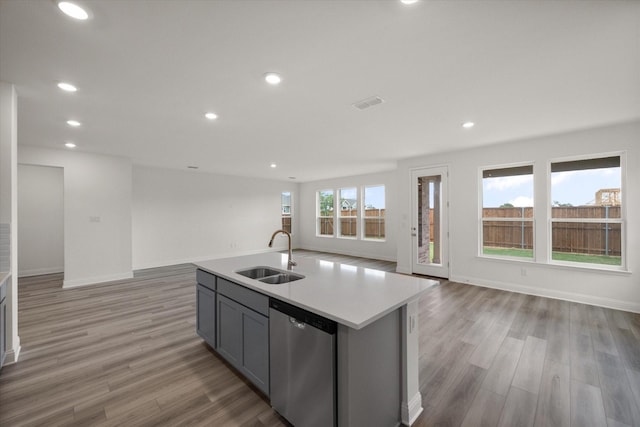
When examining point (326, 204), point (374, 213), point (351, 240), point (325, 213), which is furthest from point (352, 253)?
point (326, 204)

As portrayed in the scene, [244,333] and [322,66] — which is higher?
[322,66]

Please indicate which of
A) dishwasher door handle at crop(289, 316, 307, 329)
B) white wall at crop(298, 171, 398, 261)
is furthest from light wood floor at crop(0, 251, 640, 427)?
white wall at crop(298, 171, 398, 261)

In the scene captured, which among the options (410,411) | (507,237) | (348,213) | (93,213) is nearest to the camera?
(410,411)

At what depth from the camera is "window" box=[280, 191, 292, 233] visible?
9.52 m

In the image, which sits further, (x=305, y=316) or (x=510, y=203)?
(x=510, y=203)

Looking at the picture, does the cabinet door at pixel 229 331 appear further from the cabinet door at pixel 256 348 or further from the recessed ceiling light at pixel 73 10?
the recessed ceiling light at pixel 73 10

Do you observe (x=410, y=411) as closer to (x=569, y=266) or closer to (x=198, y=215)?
(x=569, y=266)

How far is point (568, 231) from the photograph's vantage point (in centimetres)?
459

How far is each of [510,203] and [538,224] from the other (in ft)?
2.55

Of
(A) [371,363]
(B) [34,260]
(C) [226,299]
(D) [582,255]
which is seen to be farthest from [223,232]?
(D) [582,255]

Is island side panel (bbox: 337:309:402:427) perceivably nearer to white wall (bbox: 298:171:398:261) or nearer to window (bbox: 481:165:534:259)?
window (bbox: 481:165:534:259)

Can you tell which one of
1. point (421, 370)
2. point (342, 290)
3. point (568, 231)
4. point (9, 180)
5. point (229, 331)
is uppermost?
point (9, 180)

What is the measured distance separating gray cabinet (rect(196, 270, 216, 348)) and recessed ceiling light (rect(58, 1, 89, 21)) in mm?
2047

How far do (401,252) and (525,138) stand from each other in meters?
3.04
